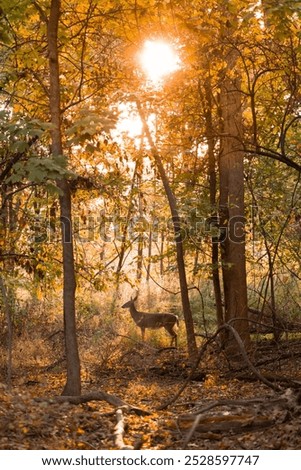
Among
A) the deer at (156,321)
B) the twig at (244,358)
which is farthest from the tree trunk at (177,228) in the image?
the twig at (244,358)

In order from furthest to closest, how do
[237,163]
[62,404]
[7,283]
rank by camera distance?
[237,163]
[7,283]
[62,404]

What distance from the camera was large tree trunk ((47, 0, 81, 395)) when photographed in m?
9.77

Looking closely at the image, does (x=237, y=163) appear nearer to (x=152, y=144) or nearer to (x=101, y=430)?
(x=152, y=144)

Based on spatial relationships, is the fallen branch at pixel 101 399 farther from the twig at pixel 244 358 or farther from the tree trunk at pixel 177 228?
the tree trunk at pixel 177 228

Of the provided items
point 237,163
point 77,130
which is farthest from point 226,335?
point 77,130

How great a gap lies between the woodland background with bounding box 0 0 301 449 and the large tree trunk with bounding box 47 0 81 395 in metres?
0.02

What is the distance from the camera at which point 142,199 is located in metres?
12.7

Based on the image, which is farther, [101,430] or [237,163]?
[237,163]

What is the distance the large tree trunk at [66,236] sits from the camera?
9766mm

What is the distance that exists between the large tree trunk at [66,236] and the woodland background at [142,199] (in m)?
0.02

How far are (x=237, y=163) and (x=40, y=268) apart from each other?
5.13m

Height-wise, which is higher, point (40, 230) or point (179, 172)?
point (179, 172)
